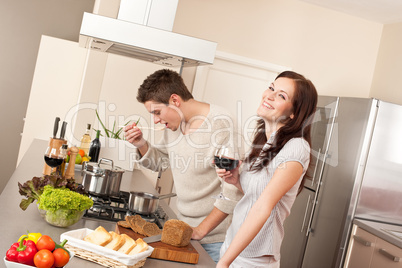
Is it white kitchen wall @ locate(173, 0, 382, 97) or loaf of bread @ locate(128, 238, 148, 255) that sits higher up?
white kitchen wall @ locate(173, 0, 382, 97)

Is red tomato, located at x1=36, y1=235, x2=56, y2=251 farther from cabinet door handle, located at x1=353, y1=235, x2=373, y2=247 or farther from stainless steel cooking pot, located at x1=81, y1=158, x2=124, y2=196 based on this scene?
cabinet door handle, located at x1=353, y1=235, x2=373, y2=247

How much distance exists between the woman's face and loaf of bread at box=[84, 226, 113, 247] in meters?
0.70

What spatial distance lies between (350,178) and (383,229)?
1.85 feet

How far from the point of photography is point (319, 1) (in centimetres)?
511

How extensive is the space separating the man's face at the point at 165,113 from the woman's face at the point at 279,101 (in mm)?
671

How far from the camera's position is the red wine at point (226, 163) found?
1653mm

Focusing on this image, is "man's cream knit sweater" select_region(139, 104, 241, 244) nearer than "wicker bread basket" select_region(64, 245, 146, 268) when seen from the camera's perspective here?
No

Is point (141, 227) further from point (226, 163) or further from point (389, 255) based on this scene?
point (389, 255)

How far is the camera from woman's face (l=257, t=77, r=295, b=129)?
169 cm

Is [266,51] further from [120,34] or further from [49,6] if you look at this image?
[120,34]

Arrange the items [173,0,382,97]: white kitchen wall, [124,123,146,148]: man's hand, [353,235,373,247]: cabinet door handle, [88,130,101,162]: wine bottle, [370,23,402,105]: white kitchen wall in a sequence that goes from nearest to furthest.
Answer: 1. [124,123,146,148]: man's hand
2. [88,130,101,162]: wine bottle
3. [353,235,373,247]: cabinet door handle
4. [173,0,382,97]: white kitchen wall
5. [370,23,402,105]: white kitchen wall

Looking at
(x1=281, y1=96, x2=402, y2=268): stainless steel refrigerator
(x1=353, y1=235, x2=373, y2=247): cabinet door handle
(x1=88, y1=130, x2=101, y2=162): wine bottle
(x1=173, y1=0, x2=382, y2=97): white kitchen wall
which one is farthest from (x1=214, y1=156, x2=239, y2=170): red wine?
(x1=173, y1=0, x2=382, y2=97): white kitchen wall

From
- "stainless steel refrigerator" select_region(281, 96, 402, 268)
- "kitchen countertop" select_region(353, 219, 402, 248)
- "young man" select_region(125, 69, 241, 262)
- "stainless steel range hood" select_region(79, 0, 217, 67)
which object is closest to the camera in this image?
"young man" select_region(125, 69, 241, 262)

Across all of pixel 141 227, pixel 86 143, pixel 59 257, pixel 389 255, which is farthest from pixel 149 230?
pixel 389 255
